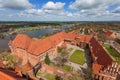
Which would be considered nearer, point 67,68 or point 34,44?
point 67,68

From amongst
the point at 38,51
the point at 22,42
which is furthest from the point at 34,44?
the point at 22,42

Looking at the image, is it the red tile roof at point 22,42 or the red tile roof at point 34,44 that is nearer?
the red tile roof at point 34,44

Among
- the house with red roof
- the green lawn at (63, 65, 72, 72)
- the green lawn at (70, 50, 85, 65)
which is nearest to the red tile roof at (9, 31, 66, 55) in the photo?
the house with red roof

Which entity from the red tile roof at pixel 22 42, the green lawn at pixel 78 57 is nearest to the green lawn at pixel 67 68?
the green lawn at pixel 78 57

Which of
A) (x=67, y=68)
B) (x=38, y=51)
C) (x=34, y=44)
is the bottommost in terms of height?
(x=67, y=68)

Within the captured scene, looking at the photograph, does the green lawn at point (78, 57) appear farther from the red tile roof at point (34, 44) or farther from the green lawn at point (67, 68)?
the red tile roof at point (34, 44)

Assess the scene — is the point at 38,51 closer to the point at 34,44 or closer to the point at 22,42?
the point at 34,44

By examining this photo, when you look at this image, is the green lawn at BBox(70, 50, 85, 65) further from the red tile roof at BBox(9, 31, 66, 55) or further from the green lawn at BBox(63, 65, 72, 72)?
the red tile roof at BBox(9, 31, 66, 55)

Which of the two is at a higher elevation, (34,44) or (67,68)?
(34,44)

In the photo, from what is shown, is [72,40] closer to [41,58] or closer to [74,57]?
[74,57]

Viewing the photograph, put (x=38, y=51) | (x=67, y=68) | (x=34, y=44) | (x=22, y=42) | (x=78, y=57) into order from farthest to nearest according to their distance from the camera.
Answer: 1. (x=78, y=57)
2. (x=22, y=42)
3. (x=34, y=44)
4. (x=38, y=51)
5. (x=67, y=68)
